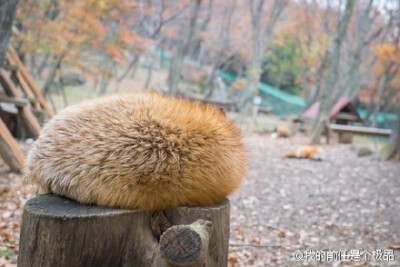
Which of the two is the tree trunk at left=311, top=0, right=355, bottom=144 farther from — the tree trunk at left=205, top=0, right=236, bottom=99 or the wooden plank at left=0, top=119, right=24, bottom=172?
the wooden plank at left=0, top=119, right=24, bottom=172

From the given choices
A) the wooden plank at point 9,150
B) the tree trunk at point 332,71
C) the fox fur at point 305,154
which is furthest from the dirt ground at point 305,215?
the tree trunk at point 332,71

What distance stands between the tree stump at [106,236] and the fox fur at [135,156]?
78mm

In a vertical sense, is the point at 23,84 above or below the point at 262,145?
above

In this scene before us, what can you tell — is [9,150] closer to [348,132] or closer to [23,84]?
[23,84]

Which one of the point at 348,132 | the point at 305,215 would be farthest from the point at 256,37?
the point at 305,215

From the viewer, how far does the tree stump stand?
4.73 feet

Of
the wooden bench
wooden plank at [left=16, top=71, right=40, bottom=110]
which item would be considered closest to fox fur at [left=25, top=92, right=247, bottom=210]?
wooden plank at [left=16, top=71, right=40, bottom=110]

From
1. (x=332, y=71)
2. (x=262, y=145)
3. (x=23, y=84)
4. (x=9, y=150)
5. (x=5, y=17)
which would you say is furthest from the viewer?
(x=332, y=71)

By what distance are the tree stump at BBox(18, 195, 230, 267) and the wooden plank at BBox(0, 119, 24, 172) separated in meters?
3.29

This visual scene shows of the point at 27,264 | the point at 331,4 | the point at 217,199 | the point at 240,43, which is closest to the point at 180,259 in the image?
the point at 217,199

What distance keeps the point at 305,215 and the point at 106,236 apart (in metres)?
3.50

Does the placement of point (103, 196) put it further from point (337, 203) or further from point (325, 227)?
point (337, 203)

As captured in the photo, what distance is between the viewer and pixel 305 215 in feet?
15.3

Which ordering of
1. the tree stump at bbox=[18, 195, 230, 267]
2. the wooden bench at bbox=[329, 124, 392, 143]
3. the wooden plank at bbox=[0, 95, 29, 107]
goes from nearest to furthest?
the tree stump at bbox=[18, 195, 230, 267] → the wooden plank at bbox=[0, 95, 29, 107] → the wooden bench at bbox=[329, 124, 392, 143]
